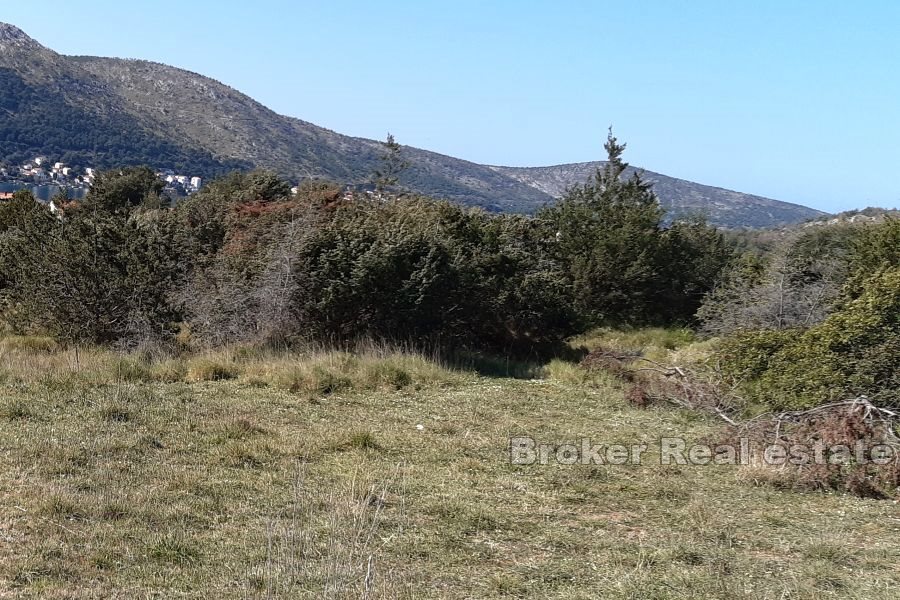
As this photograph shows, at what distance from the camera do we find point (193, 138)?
327ft

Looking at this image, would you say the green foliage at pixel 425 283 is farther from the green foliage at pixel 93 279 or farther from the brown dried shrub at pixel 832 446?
the brown dried shrub at pixel 832 446

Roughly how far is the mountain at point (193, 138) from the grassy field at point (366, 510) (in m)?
69.0

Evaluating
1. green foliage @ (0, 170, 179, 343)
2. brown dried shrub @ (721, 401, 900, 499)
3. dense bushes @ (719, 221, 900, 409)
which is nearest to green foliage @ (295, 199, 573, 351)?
green foliage @ (0, 170, 179, 343)

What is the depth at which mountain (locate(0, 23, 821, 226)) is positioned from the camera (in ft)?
284

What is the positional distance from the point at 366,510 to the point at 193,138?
104 m

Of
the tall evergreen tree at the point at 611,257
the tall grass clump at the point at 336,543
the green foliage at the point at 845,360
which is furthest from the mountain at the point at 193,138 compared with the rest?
the tall grass clump at the point at 336,543

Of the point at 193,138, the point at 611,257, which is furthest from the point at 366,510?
the point at 193,138

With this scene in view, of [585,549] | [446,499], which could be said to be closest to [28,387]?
[446,499]

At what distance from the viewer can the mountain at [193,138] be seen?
86.4 meters

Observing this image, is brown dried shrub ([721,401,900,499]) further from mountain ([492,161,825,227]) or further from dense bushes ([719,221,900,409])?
mountain ([492,161,825,227])

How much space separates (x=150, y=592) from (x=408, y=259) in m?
10.5

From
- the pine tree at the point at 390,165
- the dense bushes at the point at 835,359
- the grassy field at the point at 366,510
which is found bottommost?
the grassy field at the point at 366,510

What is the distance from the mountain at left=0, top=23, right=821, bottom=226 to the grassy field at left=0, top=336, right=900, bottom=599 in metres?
69.0

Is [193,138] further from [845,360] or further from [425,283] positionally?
[845,360]
